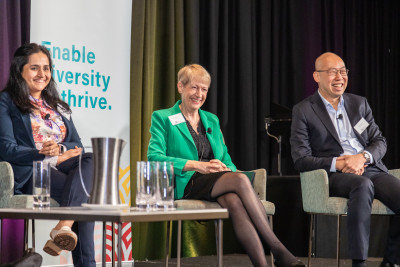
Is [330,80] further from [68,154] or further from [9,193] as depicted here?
[9,193]

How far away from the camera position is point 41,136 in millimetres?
3617

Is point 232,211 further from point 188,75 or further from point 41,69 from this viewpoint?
point 41,69

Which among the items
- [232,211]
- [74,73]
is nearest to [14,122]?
[74,73]

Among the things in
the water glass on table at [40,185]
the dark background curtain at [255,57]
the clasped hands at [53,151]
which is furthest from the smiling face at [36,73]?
the water glass on table at [40,185]

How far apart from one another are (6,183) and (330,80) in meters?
2.18

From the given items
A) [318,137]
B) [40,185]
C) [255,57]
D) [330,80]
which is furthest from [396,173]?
[40,185]

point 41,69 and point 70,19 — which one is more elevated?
point 70,19

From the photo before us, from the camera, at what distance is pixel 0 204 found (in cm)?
328

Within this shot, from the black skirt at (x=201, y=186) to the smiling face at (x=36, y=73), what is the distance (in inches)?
A: 40.8

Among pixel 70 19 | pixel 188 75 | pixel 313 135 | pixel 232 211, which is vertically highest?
pixel 70 19

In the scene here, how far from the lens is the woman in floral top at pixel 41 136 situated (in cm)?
321

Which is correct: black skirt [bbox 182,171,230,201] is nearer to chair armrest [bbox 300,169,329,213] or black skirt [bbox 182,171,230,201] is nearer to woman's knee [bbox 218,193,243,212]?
woman's knee [bbox 218,193,243,212]

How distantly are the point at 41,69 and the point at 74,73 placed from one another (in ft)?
2.39

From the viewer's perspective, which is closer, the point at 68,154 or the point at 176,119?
the point at 68,154
